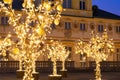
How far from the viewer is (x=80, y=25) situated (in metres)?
43.1

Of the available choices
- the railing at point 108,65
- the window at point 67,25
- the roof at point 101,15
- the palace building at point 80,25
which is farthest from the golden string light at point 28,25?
the roof at point 101,15

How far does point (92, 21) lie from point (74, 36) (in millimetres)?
3499

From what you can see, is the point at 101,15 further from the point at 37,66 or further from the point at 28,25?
the point at 28,25

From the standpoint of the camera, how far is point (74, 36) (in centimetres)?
4241

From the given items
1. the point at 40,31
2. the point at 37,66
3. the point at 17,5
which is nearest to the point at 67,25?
the point at 17,5

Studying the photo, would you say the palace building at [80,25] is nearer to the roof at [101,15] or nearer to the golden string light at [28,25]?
the roof at [101,15]

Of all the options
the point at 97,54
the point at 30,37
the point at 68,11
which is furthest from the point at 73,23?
the point at 30,37

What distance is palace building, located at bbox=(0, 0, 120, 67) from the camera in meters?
41.5

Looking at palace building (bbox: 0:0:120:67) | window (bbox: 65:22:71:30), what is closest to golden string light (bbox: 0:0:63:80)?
palace building (bbox: 0:0:120:67)

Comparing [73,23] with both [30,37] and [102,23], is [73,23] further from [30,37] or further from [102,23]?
[30,37]

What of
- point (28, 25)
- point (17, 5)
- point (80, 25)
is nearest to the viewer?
point (28, 25)

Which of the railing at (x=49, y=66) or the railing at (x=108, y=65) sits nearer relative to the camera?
the railing at (x=49, y=66)

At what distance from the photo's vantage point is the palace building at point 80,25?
41.5 metres

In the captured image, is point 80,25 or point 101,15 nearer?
point 80,25
